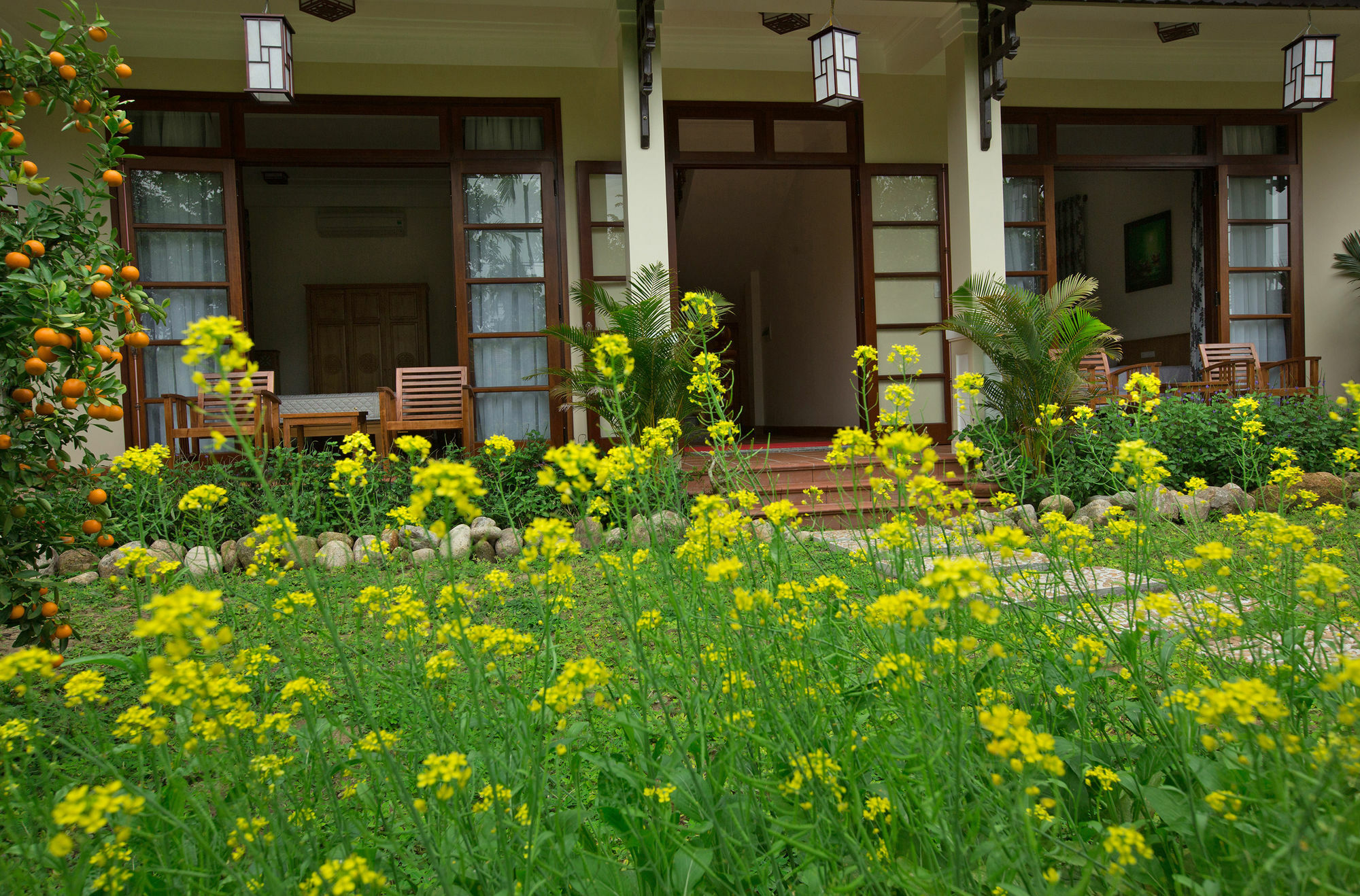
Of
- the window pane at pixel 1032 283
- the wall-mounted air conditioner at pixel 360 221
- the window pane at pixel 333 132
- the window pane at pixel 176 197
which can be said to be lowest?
the window pane at pixel 1032 283

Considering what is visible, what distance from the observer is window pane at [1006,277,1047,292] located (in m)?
7.21

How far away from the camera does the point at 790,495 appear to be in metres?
5.25

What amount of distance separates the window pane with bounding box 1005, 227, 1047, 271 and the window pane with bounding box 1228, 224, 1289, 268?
6.12 feet

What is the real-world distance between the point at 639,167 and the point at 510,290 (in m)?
1.51

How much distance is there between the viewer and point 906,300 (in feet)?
23.2

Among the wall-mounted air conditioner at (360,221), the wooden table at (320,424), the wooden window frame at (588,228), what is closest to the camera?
the wooden table at (320,424)

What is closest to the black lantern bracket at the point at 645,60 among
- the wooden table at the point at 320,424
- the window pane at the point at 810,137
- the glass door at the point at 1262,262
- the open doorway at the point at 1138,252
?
the window pane at the point at 810,137

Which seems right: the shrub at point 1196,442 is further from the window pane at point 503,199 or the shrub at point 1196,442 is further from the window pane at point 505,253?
the window pane at point 503,199

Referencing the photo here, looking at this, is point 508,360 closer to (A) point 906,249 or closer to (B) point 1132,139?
(A) point 906,249

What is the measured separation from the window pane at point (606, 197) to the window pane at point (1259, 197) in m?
5.43

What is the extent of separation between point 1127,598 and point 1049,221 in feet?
21.5

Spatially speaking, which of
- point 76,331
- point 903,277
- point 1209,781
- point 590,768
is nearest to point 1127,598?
point 1209,781

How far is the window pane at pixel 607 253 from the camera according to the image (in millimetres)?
6664

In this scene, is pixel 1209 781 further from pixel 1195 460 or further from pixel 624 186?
pixel 624 186
